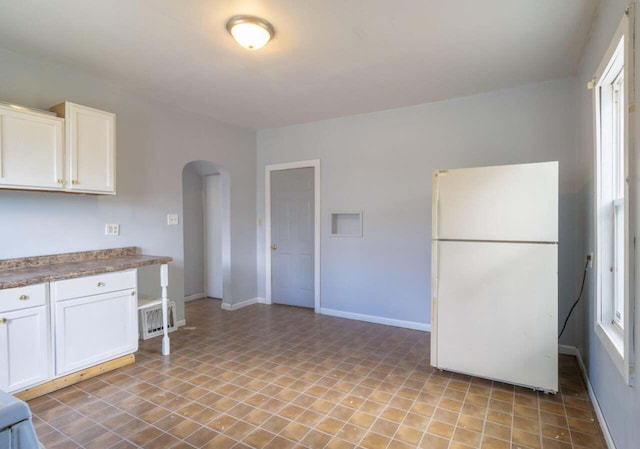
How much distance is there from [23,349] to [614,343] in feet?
11.8

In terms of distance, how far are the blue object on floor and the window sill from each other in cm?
217

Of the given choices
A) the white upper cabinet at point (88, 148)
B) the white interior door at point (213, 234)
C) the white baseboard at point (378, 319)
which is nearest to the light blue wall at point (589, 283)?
the white baseboard at point (378, 319)

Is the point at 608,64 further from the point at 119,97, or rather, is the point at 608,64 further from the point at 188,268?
the point at 188,268

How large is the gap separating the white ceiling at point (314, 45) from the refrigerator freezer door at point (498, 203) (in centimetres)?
98

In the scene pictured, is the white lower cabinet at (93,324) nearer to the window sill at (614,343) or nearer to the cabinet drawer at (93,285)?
the cabinet drawer at (93,285)

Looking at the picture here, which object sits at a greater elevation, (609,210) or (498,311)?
(609,210)

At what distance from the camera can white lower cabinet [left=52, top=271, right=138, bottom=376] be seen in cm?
249

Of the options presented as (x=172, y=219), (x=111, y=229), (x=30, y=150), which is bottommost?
(x=111, y=229)

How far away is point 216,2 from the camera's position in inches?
81.6

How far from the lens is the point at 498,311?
2.55m

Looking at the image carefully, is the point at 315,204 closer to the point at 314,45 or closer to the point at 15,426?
the point at 314,45

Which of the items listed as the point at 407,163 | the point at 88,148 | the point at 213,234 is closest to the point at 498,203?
the point at 407,163

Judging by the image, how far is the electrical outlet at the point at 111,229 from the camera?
3.31m

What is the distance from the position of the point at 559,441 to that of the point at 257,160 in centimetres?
457
